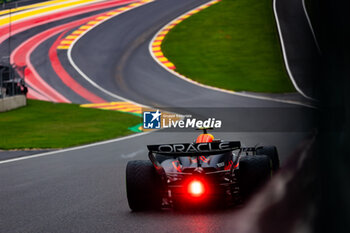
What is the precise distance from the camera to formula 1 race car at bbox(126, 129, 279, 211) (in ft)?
20.7

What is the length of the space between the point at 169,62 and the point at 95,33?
26.4 ft

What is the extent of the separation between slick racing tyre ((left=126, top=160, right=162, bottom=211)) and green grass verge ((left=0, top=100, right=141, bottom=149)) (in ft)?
31.3

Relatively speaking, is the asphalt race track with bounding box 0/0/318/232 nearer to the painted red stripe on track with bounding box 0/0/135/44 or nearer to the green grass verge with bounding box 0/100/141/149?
the painted red stripe on track with bounding box 0/0/135/44

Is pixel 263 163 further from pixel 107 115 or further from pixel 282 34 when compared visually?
pixel 282 34

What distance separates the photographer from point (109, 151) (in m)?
14.2

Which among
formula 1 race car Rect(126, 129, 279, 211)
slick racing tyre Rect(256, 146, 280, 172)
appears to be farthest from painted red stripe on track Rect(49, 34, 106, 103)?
formula 1 race car Rect(126, 129, 279, 211)

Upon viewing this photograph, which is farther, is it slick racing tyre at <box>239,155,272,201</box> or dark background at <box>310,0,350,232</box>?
slick racing tyre at <box>239,155,272,201</box>

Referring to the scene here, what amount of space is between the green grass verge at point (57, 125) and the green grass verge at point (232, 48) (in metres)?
9.68

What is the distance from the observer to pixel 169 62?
37.4m

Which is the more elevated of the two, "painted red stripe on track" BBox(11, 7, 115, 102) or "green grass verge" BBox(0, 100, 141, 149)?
A: "painted red stripe on track" BBox(11, 7, 115, 102)

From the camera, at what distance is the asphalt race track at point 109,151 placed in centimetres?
603

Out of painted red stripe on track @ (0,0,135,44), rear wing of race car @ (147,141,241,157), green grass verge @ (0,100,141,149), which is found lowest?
green grass verge @ (0,100,141,149)

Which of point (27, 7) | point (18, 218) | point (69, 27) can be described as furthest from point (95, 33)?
point (18, 218)

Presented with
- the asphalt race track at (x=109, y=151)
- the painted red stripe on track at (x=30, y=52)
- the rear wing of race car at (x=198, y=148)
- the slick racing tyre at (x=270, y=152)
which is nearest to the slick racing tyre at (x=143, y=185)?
the asphalt race track at (x=109, y=151)
